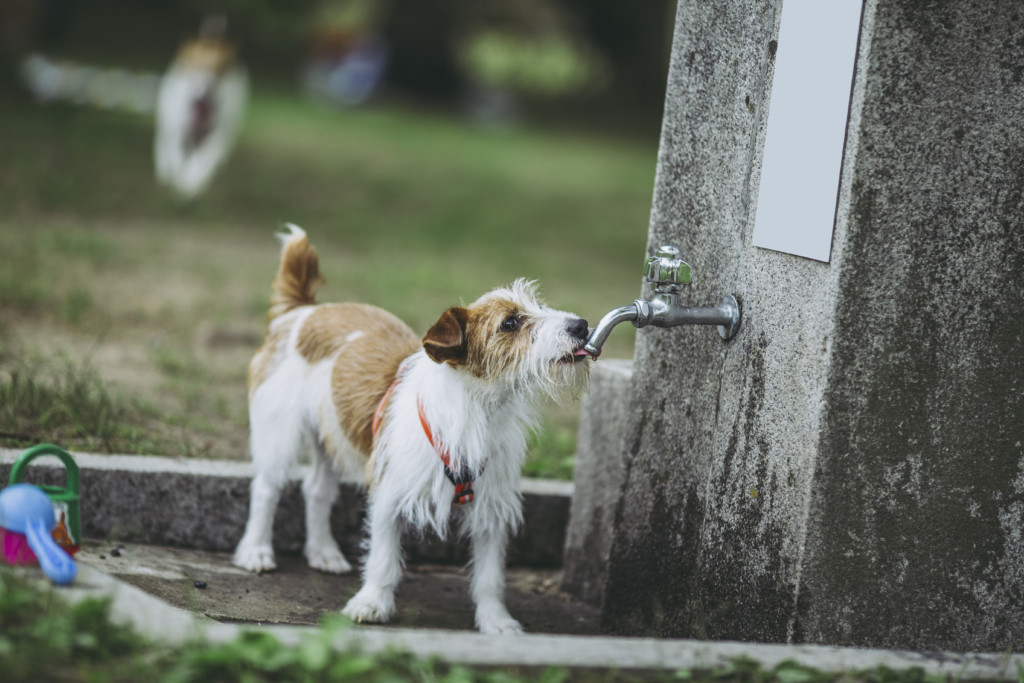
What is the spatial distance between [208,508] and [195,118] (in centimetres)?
1111

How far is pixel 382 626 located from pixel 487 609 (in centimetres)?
42

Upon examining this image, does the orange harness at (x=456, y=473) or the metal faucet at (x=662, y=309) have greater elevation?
the metal faucet at (x=662, y=309)

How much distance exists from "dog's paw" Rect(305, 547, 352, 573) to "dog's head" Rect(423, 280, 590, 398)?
57.2 inches

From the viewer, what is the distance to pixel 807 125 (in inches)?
149

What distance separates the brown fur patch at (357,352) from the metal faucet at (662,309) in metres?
1.16

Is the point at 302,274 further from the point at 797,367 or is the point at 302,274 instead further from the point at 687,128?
the point at 797,367

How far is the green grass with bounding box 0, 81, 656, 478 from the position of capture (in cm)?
675

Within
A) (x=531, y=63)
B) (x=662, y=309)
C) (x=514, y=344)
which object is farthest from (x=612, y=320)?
(x=531, y=63)

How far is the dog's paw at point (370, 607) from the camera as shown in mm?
4414

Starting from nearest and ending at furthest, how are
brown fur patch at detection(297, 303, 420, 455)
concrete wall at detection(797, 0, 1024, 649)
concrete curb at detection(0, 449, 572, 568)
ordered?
concrete wall at detection(797, 0, 1024, 649), brown fur patch at detection(297, 303, 420, 455), concrete curb at detection(0, 449, 572, 568)

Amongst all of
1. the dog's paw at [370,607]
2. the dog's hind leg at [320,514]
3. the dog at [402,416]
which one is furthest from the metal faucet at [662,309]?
the dog's hind leg at [320,514]

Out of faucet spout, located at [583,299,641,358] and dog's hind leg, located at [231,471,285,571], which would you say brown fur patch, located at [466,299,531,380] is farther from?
dog's hind leg, located at [231,471,285,571]

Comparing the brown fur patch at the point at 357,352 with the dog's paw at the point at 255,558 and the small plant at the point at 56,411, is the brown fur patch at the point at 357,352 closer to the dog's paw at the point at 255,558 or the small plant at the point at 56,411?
the dog's paw at the point at 255,558

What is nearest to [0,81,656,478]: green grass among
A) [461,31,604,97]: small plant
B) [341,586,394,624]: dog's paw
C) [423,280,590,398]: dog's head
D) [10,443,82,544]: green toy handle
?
[423,280,590,398]: dog's head
